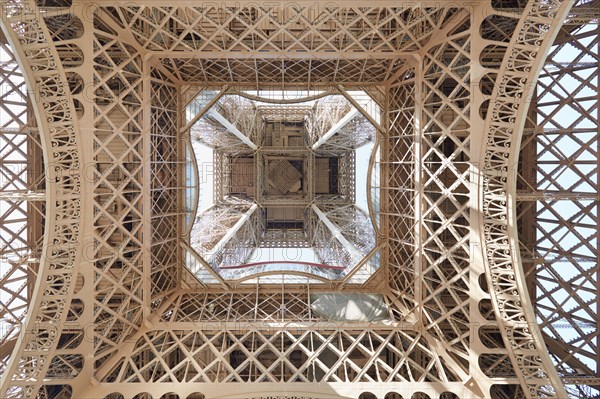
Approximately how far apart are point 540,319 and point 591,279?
229cm

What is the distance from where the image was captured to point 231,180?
952 inches

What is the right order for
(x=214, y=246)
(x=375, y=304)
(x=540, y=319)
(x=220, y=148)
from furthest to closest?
(x=220, y=148)
(x=214, y=246)
(x=375, y=304)
(x=540, y=319)

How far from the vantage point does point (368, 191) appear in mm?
15359

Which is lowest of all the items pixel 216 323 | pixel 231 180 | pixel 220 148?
pixel 216 323

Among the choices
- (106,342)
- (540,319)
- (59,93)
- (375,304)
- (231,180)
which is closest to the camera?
(59,93)

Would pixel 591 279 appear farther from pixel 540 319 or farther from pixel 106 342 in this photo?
pixel 106 342

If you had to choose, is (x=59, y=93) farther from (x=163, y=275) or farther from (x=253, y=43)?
(x=163, y=275)

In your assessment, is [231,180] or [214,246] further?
[231,180]

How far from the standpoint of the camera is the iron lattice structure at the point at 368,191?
895 cm

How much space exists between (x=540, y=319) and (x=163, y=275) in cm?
1496

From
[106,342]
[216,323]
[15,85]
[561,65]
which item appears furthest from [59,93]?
[561,65]

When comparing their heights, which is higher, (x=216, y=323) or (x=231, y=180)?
(x=231, y=180)

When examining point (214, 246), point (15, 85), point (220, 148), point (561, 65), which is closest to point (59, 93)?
point (15, 85)

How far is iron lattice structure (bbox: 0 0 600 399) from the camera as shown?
8.95 metres
